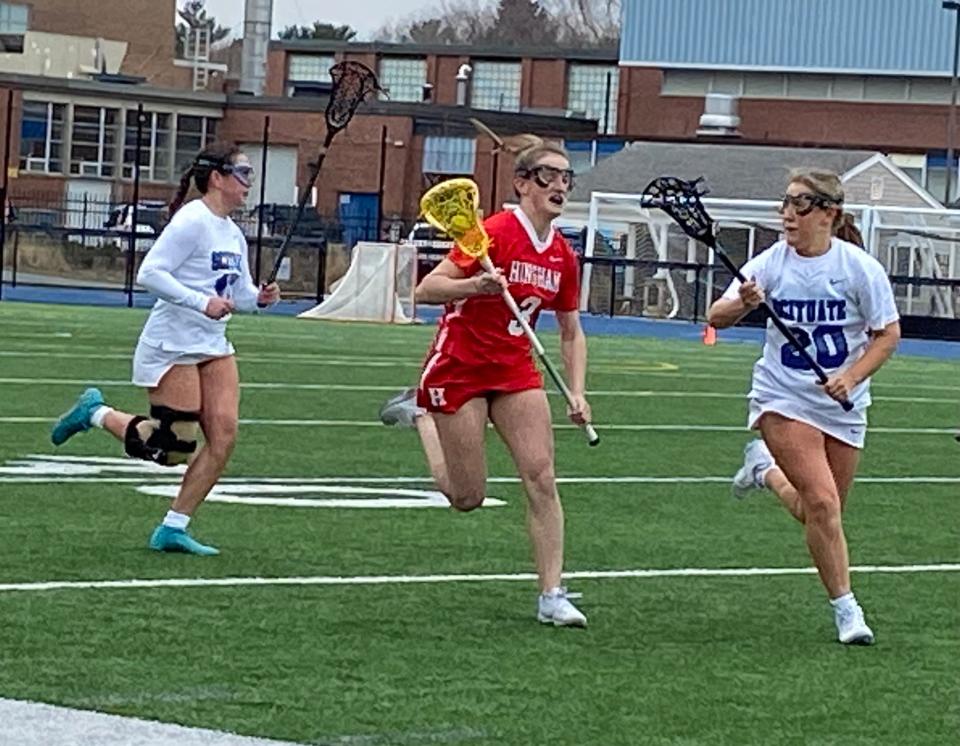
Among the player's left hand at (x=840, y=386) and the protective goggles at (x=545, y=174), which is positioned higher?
the protective goggles at (x=545, y=174)

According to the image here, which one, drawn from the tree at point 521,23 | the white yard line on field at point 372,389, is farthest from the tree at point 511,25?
the white yard line on field at point 372,389

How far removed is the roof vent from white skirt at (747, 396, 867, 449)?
189 ft

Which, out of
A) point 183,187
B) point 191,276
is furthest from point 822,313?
point 183,187

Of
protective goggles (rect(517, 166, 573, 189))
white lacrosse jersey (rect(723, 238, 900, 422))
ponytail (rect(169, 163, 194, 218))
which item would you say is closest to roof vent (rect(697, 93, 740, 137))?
ponytail (rect(169, 163, 194, 218))

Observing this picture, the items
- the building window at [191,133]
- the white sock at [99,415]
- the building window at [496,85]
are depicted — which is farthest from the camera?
the building window at [496,85]

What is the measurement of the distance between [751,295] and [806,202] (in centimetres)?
46

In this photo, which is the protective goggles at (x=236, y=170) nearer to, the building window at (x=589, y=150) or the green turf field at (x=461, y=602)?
the green turf field at (x=461, y=602)

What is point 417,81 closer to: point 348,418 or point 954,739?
point 348,418

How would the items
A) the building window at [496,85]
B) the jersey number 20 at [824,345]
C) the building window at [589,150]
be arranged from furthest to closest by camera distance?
the building window at [496,85], the building window at [589,150], the jersey number 20 at [824,345]

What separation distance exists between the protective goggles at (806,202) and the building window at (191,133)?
65.0 meters

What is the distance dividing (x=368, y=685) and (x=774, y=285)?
97.6 inches

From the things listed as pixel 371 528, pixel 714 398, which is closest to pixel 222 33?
A: pixel 714 398

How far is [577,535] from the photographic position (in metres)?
12.4

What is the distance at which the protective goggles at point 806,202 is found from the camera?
9.35 meters
